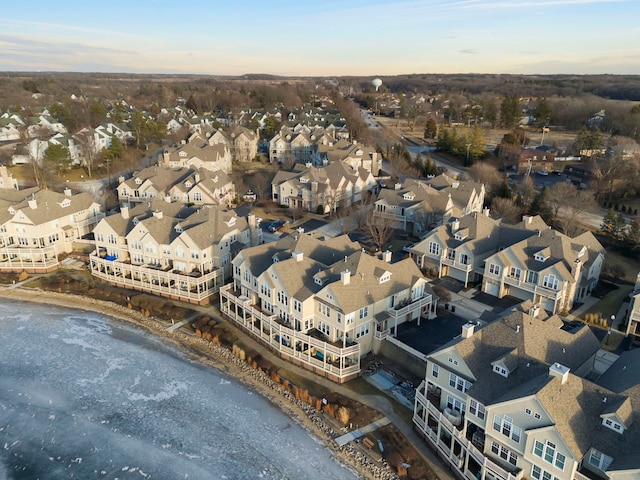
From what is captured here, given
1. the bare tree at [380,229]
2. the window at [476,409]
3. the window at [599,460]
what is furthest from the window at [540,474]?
the bare tree at [380,229]

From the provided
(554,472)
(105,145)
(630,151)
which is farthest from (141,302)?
(630,151)

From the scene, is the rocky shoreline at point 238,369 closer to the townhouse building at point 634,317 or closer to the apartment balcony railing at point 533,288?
the apartment balcony railing at point 533,288

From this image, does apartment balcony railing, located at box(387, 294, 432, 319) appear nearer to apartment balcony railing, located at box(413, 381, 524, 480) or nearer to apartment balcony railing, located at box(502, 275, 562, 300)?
apartment balcony railing, located at box(413, 381, 524, 480)

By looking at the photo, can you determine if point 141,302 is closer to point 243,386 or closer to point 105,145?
point 243,386

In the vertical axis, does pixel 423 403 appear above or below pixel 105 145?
below

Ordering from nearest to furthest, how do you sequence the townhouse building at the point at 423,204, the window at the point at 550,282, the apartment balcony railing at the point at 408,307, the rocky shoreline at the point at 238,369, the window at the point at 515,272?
the rocky shoreline at the point at 238,369, the apartment balcony railing at the point at 408,307, the window at the point at 550,282, the window at the point at 515,272, the townhouse building at the point at 423,204

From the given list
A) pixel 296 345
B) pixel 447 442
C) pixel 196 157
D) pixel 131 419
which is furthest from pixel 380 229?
pixel 196 157
